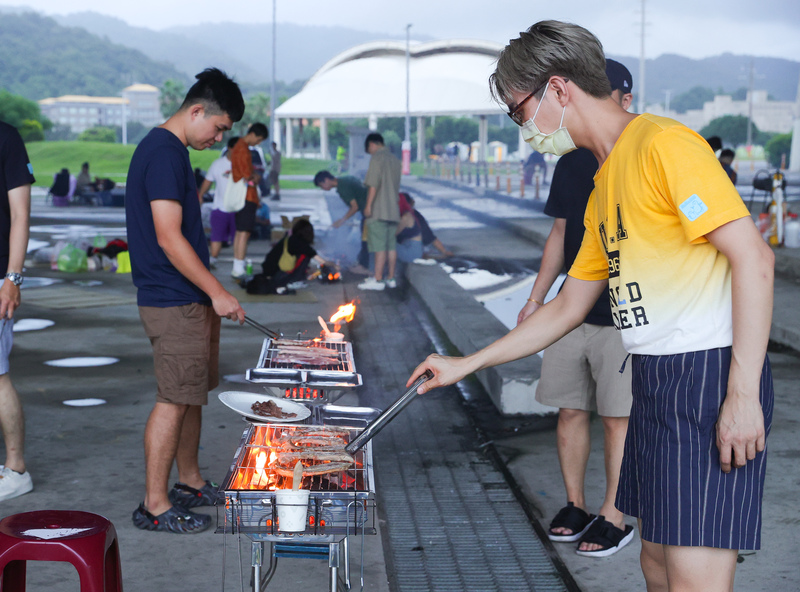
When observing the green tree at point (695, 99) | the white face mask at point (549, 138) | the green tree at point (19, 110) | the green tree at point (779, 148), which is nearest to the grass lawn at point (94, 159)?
the green tree at point (19, 110)

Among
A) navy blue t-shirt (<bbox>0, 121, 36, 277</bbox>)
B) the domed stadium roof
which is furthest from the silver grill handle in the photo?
the domed stadium roof

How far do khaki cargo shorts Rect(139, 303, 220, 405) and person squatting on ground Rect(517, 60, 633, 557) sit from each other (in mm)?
1522

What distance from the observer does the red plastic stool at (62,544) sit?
7.73 ft

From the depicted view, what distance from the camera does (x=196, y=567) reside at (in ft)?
11.9

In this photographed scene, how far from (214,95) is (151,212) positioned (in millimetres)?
632

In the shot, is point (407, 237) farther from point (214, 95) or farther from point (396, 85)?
point (396, 85)

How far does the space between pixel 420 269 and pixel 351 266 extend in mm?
2044

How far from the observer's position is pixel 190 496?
4.29m

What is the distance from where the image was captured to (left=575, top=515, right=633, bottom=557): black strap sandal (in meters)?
3.79

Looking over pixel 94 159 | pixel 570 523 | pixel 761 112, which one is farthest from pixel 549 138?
pixel 761 112

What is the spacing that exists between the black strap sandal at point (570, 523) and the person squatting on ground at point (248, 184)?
7935mm

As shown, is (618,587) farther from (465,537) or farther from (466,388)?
(466,388)

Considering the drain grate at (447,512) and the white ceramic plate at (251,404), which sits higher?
the white ceramic plate at (251,404)

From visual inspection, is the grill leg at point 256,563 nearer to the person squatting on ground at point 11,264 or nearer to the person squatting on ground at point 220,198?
the person squatting on ground at point 11,264
